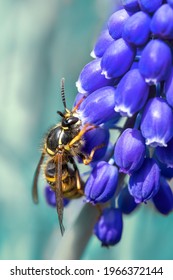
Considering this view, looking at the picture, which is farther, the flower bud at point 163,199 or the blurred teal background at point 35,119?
the blurred teal background at point 35,119

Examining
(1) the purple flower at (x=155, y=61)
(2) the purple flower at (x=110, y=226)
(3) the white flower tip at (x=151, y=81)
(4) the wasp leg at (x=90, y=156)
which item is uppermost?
(1) the purple flower at (x=155, y=61)

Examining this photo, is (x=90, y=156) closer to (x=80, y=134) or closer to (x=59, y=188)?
(x=80, y=134)

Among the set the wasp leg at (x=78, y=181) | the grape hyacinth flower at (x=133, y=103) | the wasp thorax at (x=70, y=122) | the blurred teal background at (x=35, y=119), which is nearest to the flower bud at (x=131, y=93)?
the grape hyacinth flower at (x=133, y=103)

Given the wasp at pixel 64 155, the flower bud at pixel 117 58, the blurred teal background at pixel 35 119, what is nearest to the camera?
the flower bud at pixel 117 58

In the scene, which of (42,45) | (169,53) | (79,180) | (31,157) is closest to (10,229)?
(31,157)

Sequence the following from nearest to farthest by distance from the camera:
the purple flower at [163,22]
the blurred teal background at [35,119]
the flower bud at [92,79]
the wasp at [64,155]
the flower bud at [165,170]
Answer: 1. the purple flower at [163,22]
2. the flower bud at [92,79]
3. the flower bud at [165,170]
4. the wasp at [64,155]
5. the blurred teal background at [35,119]

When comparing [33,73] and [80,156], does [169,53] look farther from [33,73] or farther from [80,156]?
[33,73]

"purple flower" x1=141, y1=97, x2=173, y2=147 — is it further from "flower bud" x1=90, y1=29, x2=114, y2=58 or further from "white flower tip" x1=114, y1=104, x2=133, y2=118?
"flower bud" x1=90, y1=29, x2=114, y2=58

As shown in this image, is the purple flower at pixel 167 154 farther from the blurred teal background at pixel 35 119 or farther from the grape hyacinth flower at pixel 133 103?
the blurred teal background at pixel 35 119

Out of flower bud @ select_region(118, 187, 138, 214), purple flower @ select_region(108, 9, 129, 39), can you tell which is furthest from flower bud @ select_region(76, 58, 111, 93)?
flower bud @ select_region(118, 187, 138, 214)
